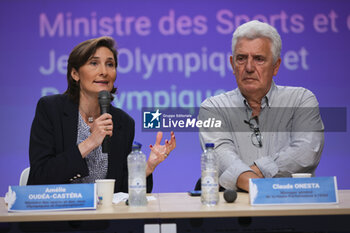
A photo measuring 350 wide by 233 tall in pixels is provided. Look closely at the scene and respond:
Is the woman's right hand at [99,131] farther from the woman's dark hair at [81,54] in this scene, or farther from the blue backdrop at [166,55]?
the blue backdrop at [166,55]

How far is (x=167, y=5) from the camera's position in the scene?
4098mm

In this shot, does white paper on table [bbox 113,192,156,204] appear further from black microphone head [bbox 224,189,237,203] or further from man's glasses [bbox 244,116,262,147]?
man's glasses [bbox 244,116,262,147]

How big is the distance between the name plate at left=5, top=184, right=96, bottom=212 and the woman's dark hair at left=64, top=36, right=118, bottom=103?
1.04 m

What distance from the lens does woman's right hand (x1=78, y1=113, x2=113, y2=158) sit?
2.22m

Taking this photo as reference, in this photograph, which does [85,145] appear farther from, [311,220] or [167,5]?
[167,5]

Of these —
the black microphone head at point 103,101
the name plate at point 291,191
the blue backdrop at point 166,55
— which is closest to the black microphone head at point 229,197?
the name plate at point 291,191

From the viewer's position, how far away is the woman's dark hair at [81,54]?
265cm

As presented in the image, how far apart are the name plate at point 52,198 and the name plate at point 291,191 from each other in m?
0.64

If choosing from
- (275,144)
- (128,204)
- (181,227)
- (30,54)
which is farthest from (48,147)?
(30,54)

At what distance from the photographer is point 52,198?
1.73 meters

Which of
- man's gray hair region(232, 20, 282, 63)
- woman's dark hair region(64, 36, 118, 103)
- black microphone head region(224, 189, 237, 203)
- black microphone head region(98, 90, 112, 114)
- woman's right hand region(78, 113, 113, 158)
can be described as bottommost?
black microphone head region(224, 189, 237, 203)

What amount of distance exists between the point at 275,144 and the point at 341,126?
5.88ft

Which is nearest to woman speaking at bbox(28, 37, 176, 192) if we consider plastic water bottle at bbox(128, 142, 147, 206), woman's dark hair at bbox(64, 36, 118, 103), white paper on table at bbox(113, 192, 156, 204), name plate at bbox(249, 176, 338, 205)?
woman's dark hair at bbox(64, 36, 118, 103)

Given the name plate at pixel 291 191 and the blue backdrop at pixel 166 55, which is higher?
the blue backdrop at pixel 166 55
